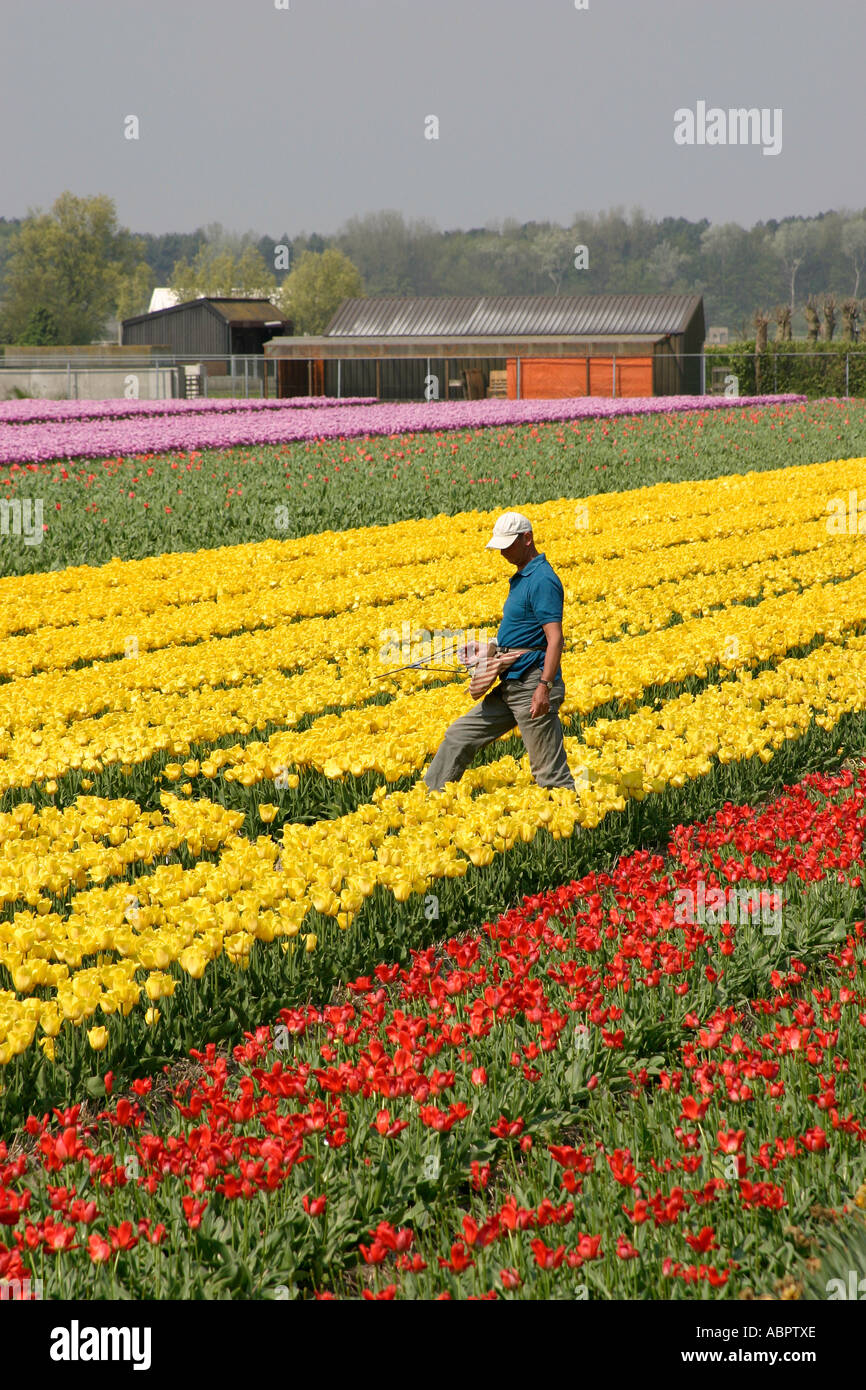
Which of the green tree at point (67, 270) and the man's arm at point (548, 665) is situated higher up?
the green tree at point (67, 270)

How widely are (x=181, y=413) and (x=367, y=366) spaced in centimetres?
1508

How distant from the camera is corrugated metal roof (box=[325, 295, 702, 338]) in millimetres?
59406

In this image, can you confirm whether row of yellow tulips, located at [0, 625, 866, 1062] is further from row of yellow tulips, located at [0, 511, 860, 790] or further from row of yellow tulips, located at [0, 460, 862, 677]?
row of yellow tulips, located at [0, 460, 862, 677]

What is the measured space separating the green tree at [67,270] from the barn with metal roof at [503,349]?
5376 centimetres

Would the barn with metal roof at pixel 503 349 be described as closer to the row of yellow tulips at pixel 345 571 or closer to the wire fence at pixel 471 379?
the wire fence at pixel 471 379

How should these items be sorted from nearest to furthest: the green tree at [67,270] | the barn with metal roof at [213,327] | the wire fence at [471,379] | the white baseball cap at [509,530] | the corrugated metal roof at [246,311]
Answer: the white baseball cap at [509,530]
the wire fence at [471,379]
the barn with metal roof at [213,327]
the corrugated metal roof at [246,311]
the green tree at [67,270]

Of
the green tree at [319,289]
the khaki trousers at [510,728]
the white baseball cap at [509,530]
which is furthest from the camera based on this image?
the green tree at [319,289]

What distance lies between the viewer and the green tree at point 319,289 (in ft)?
391

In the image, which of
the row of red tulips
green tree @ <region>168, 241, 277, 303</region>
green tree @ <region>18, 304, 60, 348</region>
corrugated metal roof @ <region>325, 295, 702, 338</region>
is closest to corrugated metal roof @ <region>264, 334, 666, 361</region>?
corrugated metal roof @ <region>325, 295, 702, 338</region>

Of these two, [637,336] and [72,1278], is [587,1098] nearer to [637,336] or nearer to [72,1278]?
[72,1278]

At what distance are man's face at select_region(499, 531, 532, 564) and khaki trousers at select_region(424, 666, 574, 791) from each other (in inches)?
24.5

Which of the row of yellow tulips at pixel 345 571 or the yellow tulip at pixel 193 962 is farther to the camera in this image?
the row of yellow tulips at pixel 345 571

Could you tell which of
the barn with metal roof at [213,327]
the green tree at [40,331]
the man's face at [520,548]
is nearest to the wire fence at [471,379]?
the barn with metal roof at [213,327]

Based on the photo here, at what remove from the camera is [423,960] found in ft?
17.7
